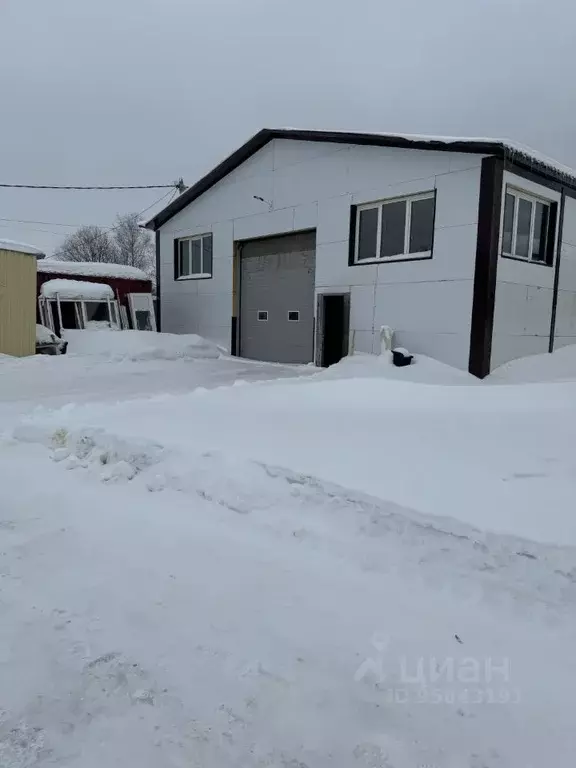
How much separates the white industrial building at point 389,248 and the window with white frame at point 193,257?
0.43 meters

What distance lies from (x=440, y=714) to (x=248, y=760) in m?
0.72

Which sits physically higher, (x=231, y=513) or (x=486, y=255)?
(x=486, y=255)

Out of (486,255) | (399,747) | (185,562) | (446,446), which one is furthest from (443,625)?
(486,255)

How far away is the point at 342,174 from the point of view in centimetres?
1107

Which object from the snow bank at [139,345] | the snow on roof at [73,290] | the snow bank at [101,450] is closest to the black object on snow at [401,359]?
the snow bank at [139,345]

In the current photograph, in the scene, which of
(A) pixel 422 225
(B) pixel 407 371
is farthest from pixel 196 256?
(B) pixel 407 371

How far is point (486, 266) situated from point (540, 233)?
2.50 meters

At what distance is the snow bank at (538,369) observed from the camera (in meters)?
9.28

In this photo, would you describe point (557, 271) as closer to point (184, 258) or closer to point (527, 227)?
point (527, 227)

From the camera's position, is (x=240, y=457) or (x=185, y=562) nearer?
(x=185, y=562)

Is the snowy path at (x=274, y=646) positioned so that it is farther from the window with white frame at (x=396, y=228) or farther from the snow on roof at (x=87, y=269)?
the snow on roof at (x=87, y=269)

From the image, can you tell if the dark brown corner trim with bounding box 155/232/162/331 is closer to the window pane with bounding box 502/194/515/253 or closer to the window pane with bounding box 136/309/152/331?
the window pane with bounding box 136/309/152/331

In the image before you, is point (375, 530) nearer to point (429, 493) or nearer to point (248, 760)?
point (429, 493)

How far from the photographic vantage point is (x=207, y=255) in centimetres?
1488
